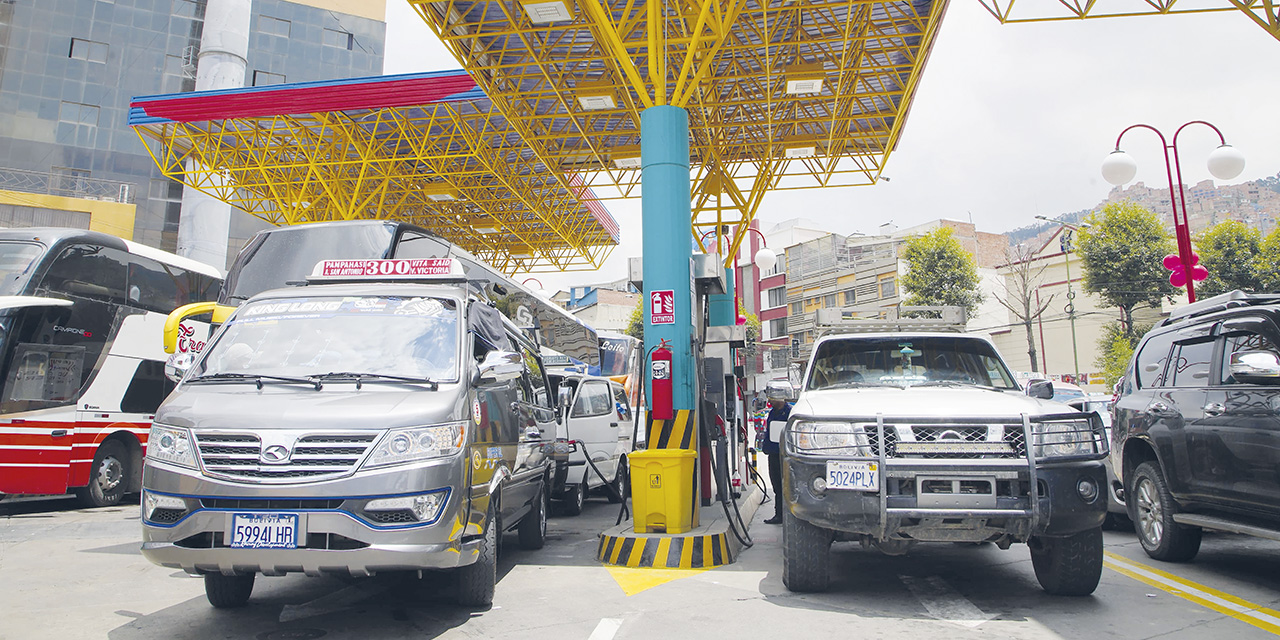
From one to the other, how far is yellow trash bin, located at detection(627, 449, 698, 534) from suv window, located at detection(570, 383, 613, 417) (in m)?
4.16

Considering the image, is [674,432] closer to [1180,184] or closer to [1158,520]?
[1158,520]

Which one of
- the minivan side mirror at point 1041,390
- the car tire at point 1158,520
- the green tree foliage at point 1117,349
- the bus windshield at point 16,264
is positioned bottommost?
the car tire at point 1158,520

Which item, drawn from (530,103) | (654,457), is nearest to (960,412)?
(654,457)

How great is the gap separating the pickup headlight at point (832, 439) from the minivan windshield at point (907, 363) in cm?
126

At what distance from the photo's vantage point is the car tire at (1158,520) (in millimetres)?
6789

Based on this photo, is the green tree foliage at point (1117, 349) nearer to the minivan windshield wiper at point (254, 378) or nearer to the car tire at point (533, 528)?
the car tire at point (533, 528)

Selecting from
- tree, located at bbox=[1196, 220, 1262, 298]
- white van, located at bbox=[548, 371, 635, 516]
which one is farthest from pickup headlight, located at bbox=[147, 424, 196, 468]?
tree, located at bbox=[1196, 220, 1262, 298]

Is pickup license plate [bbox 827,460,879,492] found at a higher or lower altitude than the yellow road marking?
higher

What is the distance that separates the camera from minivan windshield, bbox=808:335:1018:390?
259 inches

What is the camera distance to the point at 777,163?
2061 cm

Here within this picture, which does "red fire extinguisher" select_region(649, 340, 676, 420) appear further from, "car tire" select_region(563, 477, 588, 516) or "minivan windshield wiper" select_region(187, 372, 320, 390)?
"minivan windshield wiper" select_region(187, 372, 320, 390)

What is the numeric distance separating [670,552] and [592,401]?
5.10m

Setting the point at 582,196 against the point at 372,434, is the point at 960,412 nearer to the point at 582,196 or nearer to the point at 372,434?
the point at 372,434

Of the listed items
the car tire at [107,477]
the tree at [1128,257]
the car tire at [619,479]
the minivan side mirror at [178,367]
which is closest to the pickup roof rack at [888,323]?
the car tire at [619,479]
